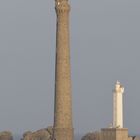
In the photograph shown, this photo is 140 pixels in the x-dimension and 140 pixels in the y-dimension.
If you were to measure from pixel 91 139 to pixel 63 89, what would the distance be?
28169 mm

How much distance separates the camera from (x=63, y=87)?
190ft

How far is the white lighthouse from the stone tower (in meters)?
15.0

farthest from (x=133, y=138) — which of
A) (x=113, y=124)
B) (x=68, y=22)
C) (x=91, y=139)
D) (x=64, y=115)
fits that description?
(x=91, y=139)

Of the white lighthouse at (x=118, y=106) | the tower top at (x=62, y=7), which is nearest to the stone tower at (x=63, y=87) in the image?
the tower top at (x=62, y=7)

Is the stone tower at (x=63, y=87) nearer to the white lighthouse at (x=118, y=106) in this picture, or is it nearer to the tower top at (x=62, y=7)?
the tower top at (x=62, y=7)

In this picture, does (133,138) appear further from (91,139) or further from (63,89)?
(91,139)

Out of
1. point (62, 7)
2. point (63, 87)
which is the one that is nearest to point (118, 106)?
point (63, 87)

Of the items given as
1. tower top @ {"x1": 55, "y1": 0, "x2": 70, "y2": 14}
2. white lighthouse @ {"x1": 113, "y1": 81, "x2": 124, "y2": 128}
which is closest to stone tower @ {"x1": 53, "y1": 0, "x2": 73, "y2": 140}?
tower top @ {"x1": 55, "y1": 0, "x2": 70, "y2": 14}

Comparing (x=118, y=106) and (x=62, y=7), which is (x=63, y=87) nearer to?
(x=62, y=7)

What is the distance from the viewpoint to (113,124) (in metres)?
43.4

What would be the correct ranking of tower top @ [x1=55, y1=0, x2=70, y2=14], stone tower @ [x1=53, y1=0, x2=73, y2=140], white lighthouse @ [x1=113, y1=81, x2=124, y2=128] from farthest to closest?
tower top @ [x1=55, y1=0, x2=70, y2=14] < stone tower @ [x1=53, y1=0, x2=73, y2=140] < white lighthouse @ [x1=113, y1=81, x2=124, y2=128]

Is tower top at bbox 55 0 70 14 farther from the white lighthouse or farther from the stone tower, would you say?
the white lighthouse

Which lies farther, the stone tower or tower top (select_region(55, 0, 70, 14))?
tower top (select_region(55, 0, 70, 14))

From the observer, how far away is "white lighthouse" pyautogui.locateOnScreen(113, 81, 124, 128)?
4259 cm
